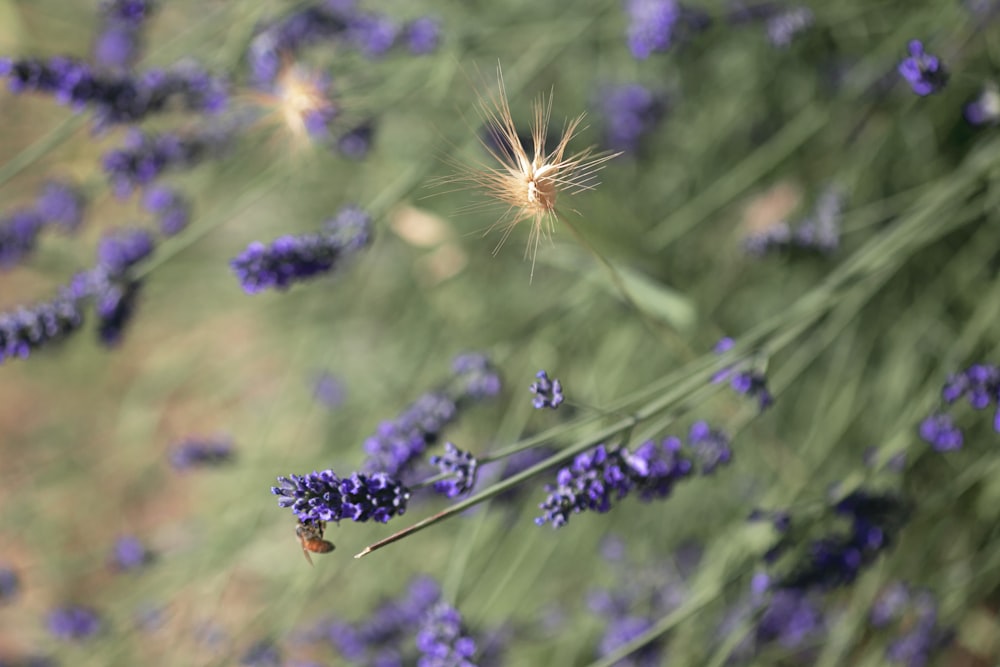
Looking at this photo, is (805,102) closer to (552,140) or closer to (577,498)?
(552,140)

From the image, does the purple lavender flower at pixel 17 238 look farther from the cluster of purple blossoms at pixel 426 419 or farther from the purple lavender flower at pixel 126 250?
the cluster of purple blossoms at pixel 426 419

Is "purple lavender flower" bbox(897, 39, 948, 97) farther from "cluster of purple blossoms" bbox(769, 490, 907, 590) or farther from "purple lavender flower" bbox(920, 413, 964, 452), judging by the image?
"cluster of purple blossoms" bbox(769, 490, 907, 590)

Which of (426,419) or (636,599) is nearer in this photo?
(426,419)

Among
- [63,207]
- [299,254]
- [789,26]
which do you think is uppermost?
[63,207]

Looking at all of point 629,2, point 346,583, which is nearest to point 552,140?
point 629,2

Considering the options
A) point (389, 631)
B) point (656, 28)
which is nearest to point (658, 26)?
point (656, 28)

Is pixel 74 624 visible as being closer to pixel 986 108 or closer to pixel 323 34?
pixel 323 34

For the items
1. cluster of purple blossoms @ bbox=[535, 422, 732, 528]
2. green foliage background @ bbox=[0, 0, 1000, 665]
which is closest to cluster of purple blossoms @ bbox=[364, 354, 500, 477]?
green foliage background @ bbox=[0, 0, 1000, 665]
